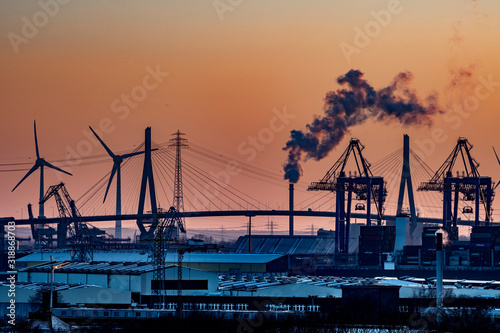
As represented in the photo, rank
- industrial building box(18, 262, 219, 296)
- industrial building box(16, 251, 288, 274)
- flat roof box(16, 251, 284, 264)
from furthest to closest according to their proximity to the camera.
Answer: flat roof box(16, 251, 284, 264) < industrial building box(16, 251, 288, 274) < industrial building box(18, 262, 219, 296)

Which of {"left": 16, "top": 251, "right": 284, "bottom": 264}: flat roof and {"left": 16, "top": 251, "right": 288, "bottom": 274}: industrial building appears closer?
{"left": 16, "top": 251, "right": 288, "bottom": 274}: industrial building

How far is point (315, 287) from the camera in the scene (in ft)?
258

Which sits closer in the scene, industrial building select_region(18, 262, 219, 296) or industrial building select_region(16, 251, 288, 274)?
industrial building select_region(18, 262, 219, 296)

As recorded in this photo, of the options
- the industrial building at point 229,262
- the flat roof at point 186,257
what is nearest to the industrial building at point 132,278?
the industrial building at point 229,262

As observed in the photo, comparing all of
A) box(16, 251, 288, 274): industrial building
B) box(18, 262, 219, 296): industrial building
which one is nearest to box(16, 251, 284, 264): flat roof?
box(16, 251, 288, 274): industrial building

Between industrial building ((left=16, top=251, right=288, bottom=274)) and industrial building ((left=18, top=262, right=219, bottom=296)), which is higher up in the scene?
industrial building ((left=16, top=251, right=288, bottom=274))

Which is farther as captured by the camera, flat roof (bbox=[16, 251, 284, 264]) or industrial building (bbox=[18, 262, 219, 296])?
flat roof (bbox=[16, 251, 284, 264])

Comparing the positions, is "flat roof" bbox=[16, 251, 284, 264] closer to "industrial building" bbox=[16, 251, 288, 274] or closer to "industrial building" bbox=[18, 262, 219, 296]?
"industrial building" bbox=[16, 251, 288, 274]

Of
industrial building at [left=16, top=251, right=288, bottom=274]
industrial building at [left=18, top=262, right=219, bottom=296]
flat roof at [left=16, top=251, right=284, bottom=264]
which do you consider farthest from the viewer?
flat roof at [left=16, top=251, right=284, bottom=264]

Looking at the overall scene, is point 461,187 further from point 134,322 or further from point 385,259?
point 134,322

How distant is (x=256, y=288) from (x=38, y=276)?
55.8ft

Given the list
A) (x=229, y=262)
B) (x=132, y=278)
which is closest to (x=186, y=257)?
(x=229, y=262)

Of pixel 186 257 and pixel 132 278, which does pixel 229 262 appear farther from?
pixel 132 278

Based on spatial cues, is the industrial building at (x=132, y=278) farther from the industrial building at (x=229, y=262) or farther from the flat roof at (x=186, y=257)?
the flat roof at (x=186, y=257)
